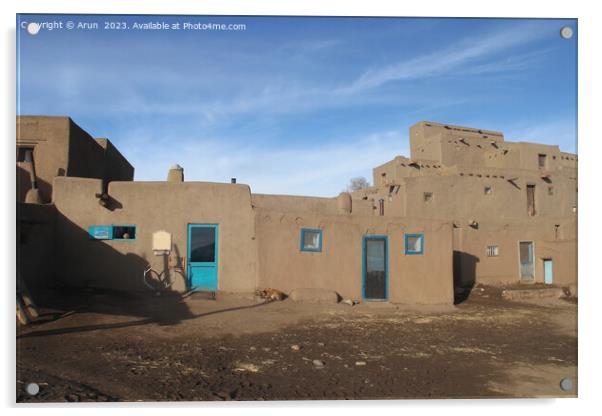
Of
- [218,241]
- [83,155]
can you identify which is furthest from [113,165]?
[218,241]

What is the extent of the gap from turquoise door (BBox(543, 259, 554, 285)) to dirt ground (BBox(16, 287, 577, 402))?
1006cm

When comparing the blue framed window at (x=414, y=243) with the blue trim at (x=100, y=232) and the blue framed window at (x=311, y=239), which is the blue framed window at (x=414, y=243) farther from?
the blue trim at (x=100, y=232)

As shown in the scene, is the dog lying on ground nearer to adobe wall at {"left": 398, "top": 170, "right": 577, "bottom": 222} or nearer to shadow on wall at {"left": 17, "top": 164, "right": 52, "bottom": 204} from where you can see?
shadow on wall at {"left": 17, "top": 164, "right": 52, "bottom": 204}

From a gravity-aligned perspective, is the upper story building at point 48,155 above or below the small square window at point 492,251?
above

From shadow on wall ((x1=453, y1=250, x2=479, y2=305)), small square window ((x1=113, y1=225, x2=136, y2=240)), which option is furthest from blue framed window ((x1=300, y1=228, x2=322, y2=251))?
shadow on wall ((x1=453, y1=250, x2=479, y2=305))

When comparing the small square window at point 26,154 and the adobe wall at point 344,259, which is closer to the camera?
the adobe wall at point 344,259

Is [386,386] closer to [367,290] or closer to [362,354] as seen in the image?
[362,354]

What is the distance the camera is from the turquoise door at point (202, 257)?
Answer: 32.9ft

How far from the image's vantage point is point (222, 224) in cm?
1045

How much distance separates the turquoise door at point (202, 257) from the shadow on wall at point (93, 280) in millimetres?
843

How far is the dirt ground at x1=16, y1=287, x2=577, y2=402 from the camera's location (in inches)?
150

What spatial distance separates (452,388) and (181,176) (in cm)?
917

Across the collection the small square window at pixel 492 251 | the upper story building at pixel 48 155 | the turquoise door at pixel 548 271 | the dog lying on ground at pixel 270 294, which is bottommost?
the turquoise door at pixel 548 271

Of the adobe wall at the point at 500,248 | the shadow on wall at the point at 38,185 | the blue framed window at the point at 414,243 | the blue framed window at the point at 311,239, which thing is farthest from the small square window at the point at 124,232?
the adobe wall at the point at 500,248
